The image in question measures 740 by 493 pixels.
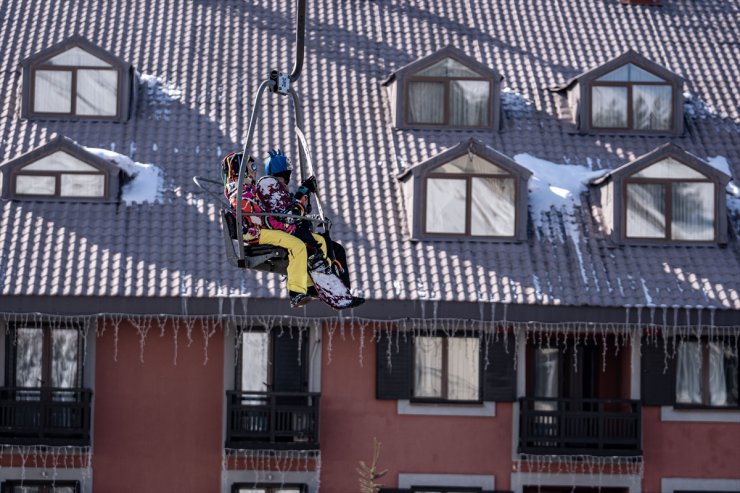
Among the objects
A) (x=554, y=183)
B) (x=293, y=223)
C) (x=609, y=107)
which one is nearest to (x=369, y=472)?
(x=554, y=183)

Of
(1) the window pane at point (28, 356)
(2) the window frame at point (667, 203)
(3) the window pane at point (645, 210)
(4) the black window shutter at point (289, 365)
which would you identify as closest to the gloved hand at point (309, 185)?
(4) the black window shutter at point (289, 365)

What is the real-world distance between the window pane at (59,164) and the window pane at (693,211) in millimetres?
9899

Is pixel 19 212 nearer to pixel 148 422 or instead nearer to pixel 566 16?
pixel 148 422

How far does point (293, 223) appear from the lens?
511 inches

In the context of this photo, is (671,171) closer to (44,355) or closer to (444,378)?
(444,378)

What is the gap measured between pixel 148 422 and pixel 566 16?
40.2 feet

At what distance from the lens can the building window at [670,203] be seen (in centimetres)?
2641

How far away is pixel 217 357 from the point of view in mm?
25578

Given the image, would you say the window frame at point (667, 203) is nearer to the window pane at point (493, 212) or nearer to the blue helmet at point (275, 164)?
the window pane at point (493, 212)

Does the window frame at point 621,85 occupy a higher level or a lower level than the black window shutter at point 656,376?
higher

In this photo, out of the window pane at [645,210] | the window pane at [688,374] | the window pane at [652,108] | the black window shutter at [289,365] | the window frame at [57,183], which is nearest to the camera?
the black window shutter at [289,365]

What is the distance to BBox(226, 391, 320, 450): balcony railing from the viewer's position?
989 inches

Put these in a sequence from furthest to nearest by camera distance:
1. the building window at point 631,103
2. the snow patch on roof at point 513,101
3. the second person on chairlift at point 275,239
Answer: the snow patch on roof at point 513,101 < the building window at point 631,103 < the second person on chairlift at point 275,239

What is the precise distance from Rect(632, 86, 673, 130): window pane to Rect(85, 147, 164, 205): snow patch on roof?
8750 millimetres
